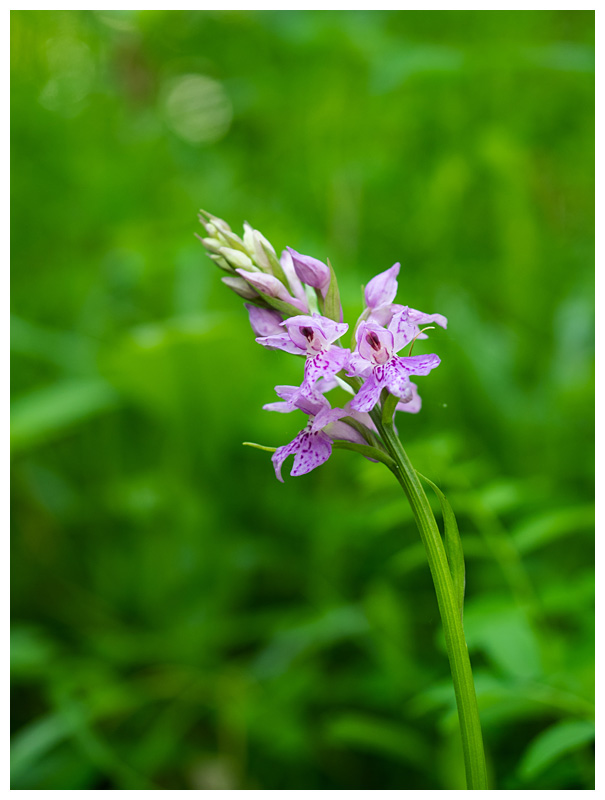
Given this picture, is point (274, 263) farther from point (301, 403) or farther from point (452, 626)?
point (452, 626)

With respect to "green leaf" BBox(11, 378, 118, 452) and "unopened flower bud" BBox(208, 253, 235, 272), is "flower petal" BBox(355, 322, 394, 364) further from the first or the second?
"green leaf" BBox(11, 378, 118, 452)

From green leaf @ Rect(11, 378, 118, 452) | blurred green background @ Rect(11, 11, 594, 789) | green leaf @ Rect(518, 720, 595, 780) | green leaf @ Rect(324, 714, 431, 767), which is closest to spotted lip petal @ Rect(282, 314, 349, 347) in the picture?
blurred green background @ Rect(11, 11, 594, 789)

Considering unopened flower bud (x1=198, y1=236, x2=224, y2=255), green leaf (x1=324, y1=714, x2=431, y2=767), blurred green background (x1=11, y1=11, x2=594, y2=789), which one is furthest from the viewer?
blurred green background (x1=11, y1=11, x2=594, y2=789)

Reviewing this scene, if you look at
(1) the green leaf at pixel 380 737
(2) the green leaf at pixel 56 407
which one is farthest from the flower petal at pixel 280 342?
(2) the green leaf at pixel 56 407

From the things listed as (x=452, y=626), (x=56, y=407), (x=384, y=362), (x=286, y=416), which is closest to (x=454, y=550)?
(x=452, y=626)

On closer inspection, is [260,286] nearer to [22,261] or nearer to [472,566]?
[472,566]

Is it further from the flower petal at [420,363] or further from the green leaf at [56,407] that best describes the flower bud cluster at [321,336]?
the green leaf at [56,407]
